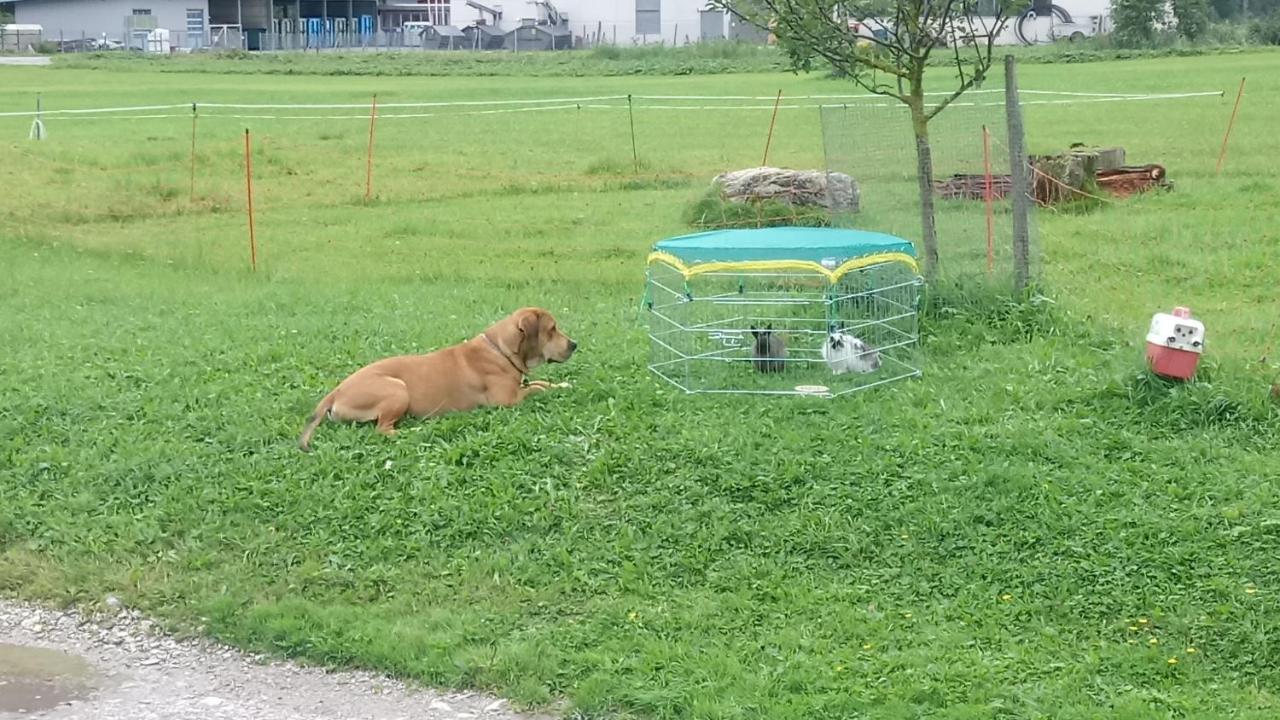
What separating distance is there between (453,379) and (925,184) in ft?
12.1

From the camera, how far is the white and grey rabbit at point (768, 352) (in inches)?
341

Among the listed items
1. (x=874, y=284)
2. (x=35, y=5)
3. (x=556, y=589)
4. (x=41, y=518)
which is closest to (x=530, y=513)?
(x=556, y=589)

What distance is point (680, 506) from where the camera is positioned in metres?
6.70

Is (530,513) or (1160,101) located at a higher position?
(1160,101)

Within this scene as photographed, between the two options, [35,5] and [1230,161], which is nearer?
[1230,161]

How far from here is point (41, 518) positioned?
700 cm

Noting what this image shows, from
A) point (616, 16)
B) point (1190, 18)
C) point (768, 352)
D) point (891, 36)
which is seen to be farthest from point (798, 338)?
point (616, 16)

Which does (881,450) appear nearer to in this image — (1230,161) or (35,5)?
(1230,161)

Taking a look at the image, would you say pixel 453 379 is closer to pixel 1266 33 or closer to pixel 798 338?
pixel 798 338

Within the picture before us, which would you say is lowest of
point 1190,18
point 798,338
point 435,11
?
point 798,338

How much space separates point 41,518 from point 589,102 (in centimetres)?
3068

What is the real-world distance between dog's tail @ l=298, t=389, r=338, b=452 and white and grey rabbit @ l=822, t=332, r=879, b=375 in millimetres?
2903

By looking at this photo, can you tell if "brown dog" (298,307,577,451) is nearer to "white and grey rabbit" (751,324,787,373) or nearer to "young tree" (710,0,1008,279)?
"white and grey rabbit" (751,324,787,373)

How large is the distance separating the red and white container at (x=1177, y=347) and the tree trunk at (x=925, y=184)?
7.79 ft
